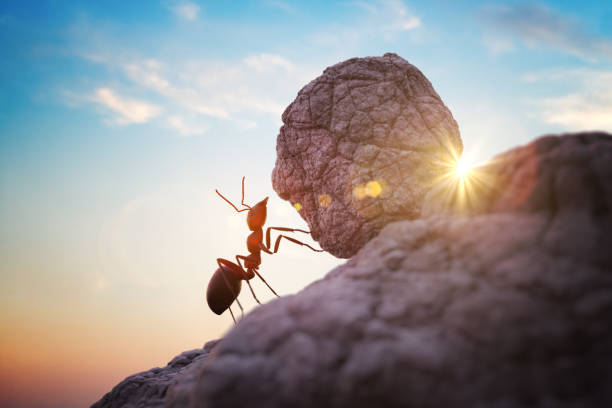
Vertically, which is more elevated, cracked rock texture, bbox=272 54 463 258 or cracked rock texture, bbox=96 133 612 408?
cracked rock texture, bbox=272 54 463 258

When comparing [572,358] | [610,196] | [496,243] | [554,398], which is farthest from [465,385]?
[610,196]

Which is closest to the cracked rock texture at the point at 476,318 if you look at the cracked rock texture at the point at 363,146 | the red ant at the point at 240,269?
the cracked rock texture at the point at 363,146

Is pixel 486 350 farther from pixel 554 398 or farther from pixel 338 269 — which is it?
pixel 338 269

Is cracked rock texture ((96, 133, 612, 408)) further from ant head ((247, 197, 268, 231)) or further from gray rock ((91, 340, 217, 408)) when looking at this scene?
ant head ((247, 197, 268, 231))

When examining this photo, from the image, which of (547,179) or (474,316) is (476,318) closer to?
(474,316)

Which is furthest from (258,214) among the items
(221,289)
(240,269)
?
(221,289)

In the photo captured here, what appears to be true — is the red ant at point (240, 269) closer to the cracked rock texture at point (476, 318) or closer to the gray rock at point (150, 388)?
the gray rock at point (150, 388)

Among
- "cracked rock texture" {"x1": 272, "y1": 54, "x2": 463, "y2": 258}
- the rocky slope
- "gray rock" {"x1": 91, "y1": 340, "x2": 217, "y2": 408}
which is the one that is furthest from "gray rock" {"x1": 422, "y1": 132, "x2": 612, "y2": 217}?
"gray rock" {"x1": 91, "y1": 340, "x2": 217, "y2": 408}
